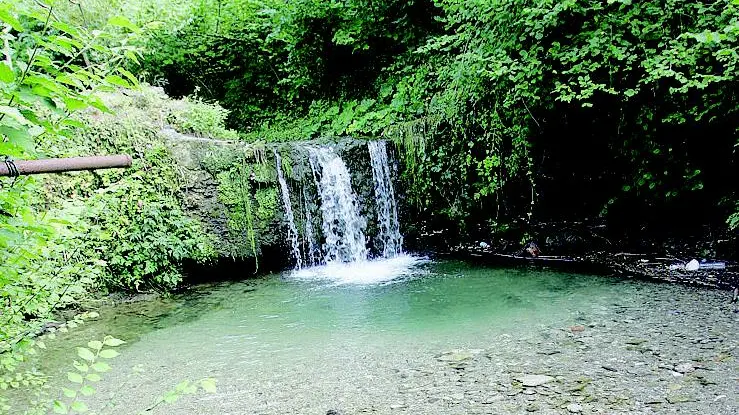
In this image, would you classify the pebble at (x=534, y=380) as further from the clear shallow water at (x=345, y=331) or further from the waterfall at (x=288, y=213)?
the waterfall at (x=288, y=213)

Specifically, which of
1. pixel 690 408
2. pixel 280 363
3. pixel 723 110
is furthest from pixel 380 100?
pixel 690 408

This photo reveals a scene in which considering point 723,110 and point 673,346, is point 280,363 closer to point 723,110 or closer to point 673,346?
point 673,346

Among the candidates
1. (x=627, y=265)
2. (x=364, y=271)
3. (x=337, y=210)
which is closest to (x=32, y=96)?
(x=364, y=271)

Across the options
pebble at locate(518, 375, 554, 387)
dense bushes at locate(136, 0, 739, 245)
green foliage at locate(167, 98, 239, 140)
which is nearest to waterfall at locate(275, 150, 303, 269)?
green foliage at locate(167, 98, 239, 140)

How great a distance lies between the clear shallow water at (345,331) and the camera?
3762 millimetres

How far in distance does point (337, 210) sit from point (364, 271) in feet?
4.11

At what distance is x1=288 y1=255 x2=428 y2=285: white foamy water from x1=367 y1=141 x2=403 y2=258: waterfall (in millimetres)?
251

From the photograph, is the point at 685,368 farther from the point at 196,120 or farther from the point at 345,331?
the point at 196,120

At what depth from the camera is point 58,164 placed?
1.51 meters

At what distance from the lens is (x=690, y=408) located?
119 inches

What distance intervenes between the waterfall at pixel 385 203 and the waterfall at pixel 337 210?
370 millimetres

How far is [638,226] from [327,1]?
299 inches

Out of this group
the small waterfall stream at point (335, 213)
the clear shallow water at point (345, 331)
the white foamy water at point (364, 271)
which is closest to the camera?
the clear shallow water at point (345, 331)

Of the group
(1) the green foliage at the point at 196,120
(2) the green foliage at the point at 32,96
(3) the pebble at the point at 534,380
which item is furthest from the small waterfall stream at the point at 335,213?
(2) the green foliage at the point at 32,96
